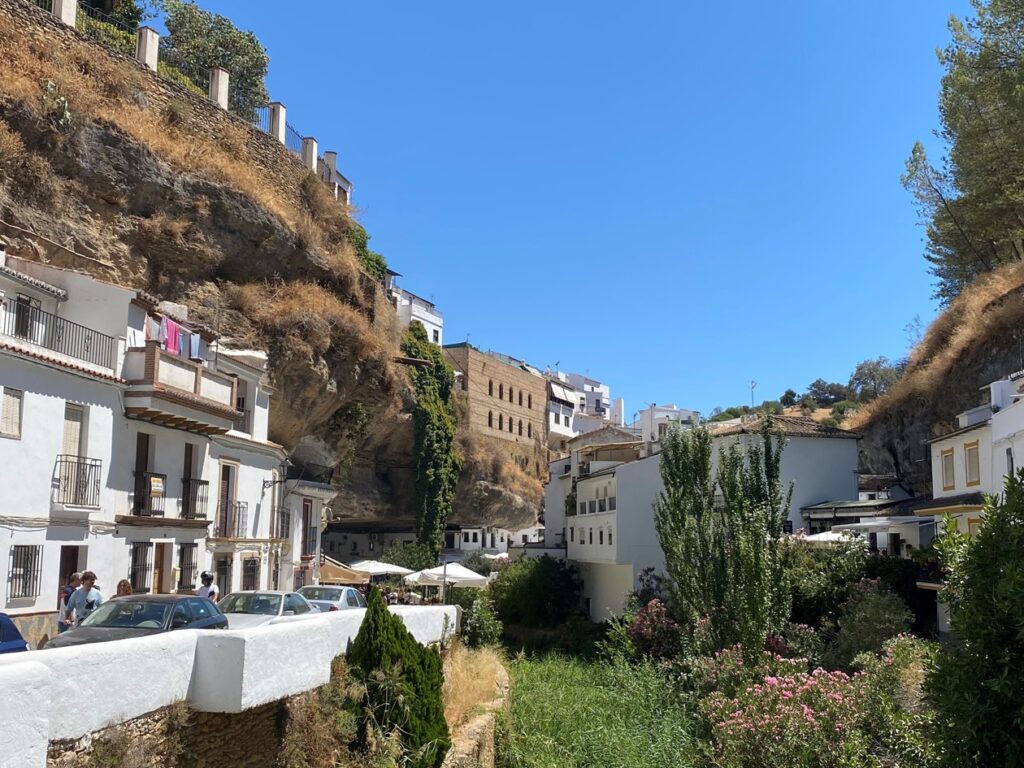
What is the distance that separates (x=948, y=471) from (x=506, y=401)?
4398 centimetres

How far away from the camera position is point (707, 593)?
2711 cm

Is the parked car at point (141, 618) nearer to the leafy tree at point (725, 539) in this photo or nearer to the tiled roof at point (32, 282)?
the tiled roof at point (32, 282)

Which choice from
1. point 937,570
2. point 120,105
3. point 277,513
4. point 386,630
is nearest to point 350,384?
point 277,513

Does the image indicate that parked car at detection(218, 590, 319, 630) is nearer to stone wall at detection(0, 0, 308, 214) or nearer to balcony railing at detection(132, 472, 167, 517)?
balcony railing at detection(132, 472, 167, 517)

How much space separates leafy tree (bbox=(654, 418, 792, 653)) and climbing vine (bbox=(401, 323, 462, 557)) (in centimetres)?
1893

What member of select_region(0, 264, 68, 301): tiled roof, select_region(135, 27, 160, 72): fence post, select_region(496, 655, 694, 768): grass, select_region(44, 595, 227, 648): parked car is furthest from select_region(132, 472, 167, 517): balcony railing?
select_region(135, 27, 160, 72): fence post

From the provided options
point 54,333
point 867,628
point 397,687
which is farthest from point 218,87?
point 397,687

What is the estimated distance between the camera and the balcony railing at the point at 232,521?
2453 centimetres

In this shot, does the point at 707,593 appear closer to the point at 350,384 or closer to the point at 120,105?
the point at 350,384

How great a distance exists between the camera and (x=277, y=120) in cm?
3988

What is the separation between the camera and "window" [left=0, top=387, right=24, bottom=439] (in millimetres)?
16125

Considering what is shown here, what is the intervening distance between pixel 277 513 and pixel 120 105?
14.8 m

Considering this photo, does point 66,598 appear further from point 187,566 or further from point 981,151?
point 981,151

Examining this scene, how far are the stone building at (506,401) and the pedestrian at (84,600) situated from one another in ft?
153
